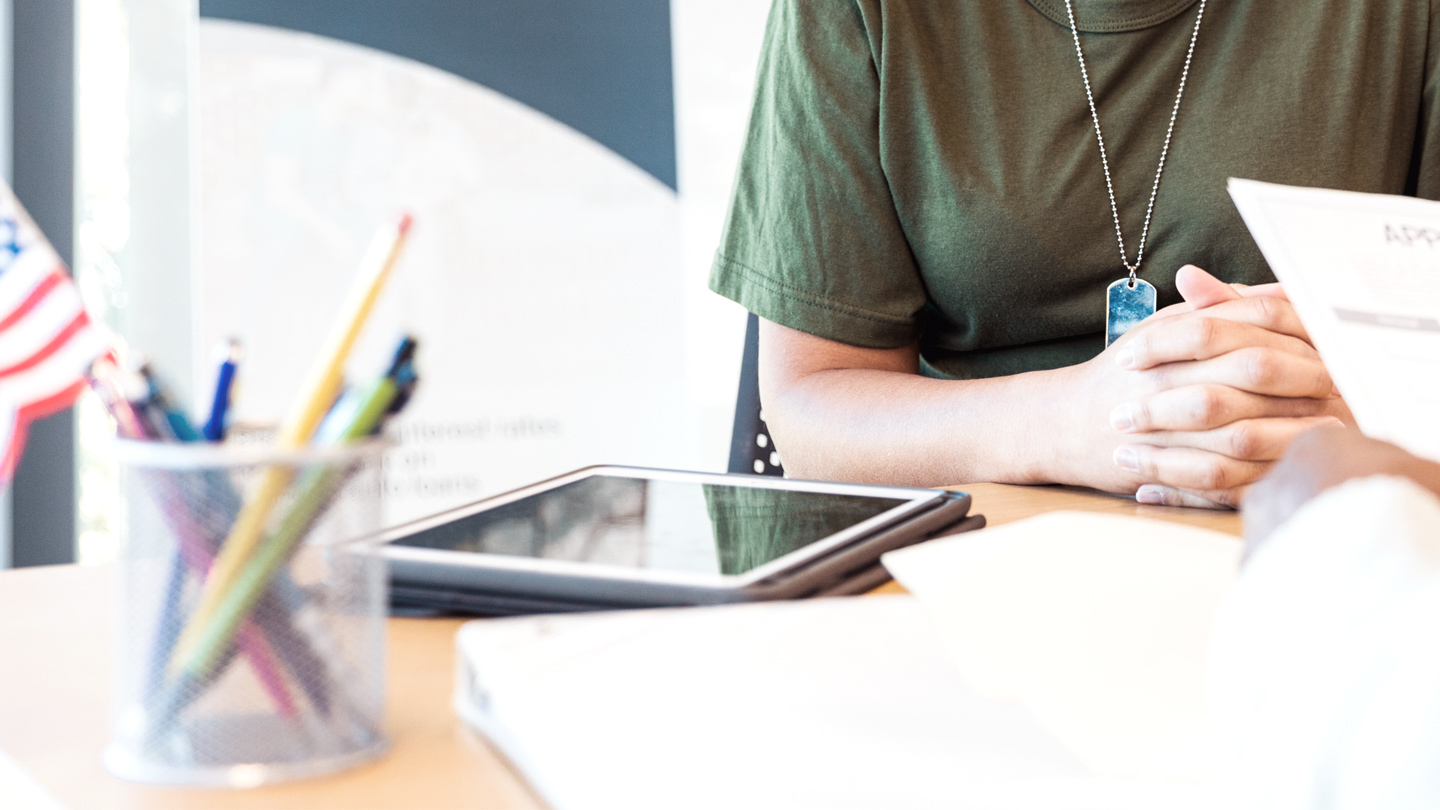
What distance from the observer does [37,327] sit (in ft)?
1.39

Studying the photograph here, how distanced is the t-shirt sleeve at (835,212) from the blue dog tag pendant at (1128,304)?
5.8 inches

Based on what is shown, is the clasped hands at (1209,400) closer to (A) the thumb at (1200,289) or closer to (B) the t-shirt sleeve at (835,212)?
(A) the thumb at (1200,289)

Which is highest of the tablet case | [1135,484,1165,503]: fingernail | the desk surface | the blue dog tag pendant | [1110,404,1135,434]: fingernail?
the blue dog tag pendant

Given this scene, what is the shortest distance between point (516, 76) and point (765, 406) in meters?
1.19

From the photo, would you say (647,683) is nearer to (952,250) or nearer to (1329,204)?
(1329,204)

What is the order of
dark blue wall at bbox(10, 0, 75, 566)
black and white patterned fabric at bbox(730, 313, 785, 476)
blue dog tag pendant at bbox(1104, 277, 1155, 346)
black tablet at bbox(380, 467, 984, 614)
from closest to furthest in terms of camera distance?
black tablet at bbox(380, 467, 984, 614) < blue dog tag pendant at bbox(1104, 277, 1155, 346) < black and white patterned fabric at bbox(730, 313, 785, 476) < dark blue wall at bbox(10, 0, 75, 566)

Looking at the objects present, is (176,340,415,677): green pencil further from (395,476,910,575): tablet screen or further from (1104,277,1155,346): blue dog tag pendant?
(1104,277,1155,346): blue dog tag pendant

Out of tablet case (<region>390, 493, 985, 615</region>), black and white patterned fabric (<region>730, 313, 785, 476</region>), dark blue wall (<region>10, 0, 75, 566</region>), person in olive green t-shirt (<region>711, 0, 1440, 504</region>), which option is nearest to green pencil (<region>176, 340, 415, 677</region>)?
tablet case (<region>390, 493, 985, 615</region>)

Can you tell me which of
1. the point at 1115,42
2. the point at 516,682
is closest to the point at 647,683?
the point at 516,682

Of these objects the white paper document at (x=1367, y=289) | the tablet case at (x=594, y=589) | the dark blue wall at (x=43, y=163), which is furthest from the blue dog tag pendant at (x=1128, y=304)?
the dark blue wall at (x=43, y=163)

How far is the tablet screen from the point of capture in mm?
418

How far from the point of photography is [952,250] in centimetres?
Result: 90

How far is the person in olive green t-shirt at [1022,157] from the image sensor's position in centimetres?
89

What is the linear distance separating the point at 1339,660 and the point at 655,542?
277 mm
